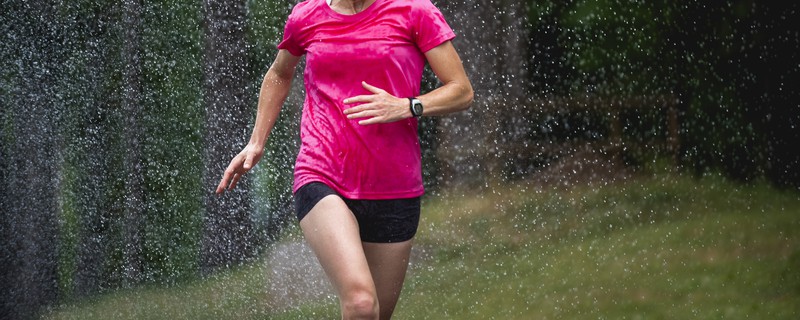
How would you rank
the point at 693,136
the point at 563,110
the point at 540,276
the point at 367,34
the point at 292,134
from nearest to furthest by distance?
the point at 367,34
the point at 540,276
the point at 292,134
the point at 693,136
the point at 563,110

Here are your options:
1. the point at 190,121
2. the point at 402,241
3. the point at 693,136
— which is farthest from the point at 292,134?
the point at 402,241

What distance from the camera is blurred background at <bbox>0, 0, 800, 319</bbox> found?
1002 centimetres

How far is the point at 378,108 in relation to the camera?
3754 millimetres

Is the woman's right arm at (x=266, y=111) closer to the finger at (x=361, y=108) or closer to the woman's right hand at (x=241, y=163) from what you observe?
the woman's right hand at (x=241, y=163)

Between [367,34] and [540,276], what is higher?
[367,34]

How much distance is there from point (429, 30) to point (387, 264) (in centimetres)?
71

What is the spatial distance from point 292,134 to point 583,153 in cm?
301

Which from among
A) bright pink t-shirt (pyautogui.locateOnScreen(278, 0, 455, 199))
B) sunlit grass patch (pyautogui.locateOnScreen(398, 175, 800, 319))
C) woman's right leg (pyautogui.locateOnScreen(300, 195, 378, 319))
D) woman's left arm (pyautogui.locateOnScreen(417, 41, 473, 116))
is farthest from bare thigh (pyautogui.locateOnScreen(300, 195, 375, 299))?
sunlit grass patch (pyautogui.locateOnScreen(398, 175, 800, 319))

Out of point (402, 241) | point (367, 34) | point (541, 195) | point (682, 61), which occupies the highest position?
point (367, 34)

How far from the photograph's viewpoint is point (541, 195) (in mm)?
12242

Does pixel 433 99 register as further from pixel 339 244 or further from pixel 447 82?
pixel 339 244

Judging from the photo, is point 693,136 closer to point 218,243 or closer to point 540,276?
point 540,276

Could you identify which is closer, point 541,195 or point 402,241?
point 402,241

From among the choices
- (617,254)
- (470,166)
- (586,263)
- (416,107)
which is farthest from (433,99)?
(470,166)
